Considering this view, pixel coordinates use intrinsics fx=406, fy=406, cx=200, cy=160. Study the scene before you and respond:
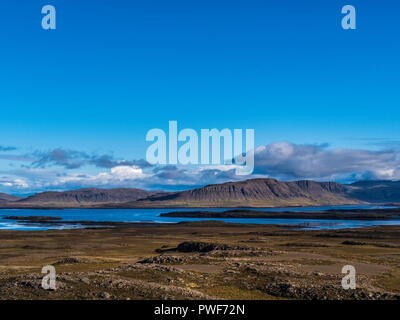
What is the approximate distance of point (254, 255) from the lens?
60.5m
